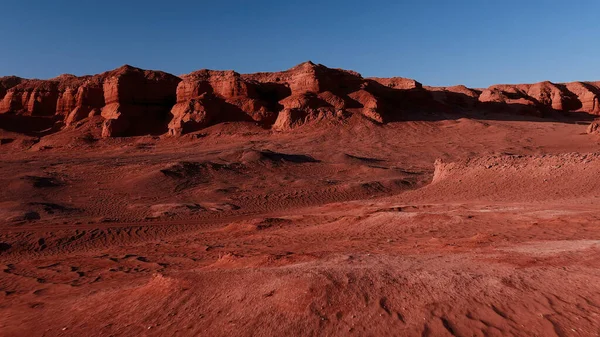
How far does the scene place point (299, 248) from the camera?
9.15 meters

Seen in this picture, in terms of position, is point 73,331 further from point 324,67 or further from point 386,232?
point 324,67

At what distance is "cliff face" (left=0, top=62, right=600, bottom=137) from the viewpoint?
1499 inches

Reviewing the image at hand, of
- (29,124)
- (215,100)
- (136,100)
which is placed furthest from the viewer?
(29,124)

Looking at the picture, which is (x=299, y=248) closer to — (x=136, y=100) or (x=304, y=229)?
(x=304, y=229)

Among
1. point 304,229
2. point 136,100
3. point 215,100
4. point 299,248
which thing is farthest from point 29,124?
point 299,248

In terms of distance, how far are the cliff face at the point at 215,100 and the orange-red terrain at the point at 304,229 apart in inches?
17.7

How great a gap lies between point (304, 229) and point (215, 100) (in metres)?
30.1

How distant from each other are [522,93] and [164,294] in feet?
204

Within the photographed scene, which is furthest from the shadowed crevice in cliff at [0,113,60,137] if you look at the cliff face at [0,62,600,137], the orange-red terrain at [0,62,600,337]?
the orange-red terrain at [0,62,600,337]

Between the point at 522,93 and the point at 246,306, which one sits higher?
the point at 522,93

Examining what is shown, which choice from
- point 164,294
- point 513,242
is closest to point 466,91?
point 513,242

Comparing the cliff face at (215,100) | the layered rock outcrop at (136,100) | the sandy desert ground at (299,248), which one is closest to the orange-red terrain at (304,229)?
the sandy desert ground at (299,248)

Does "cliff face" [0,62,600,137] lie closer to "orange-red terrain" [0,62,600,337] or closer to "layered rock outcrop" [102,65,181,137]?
"layered rock outcrop" [102,65,181,137]

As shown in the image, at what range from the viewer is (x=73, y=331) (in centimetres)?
484
